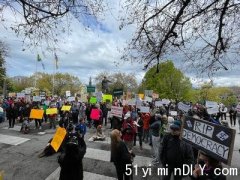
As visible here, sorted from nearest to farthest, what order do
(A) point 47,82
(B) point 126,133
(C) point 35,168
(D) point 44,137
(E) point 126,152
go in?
(E) point 126,152, (C) point 35,168, (B) point 126,133, (D) point 44,137, (A) point 47,82

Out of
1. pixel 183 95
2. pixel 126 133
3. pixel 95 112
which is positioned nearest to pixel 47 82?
pixel 183 95

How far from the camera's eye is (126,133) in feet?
35.3

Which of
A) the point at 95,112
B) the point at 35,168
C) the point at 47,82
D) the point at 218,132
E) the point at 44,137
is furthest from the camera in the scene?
the point at 47,82

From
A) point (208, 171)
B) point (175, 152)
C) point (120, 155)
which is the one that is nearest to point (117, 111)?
point (120, 155)

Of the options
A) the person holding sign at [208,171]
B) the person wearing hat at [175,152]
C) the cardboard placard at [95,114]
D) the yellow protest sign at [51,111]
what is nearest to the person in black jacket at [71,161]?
the person wearing hat at [175,152]

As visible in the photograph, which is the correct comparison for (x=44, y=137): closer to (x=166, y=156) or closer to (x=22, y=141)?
(x=22, y=141)

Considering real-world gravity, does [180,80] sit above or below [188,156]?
above

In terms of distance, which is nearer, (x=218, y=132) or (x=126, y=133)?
(x=218, y=132)

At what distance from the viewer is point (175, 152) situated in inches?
255

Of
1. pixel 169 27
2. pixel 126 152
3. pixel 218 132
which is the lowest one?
pixel 126 152

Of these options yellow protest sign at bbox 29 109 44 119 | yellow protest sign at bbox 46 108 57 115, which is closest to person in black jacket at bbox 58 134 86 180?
yellow protest sign at bbox 29 109 44 119

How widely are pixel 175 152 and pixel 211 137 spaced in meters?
1.31

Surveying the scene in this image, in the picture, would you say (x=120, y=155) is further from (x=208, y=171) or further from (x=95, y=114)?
(x=95, y=114)

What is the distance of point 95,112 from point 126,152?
34.4 feet
